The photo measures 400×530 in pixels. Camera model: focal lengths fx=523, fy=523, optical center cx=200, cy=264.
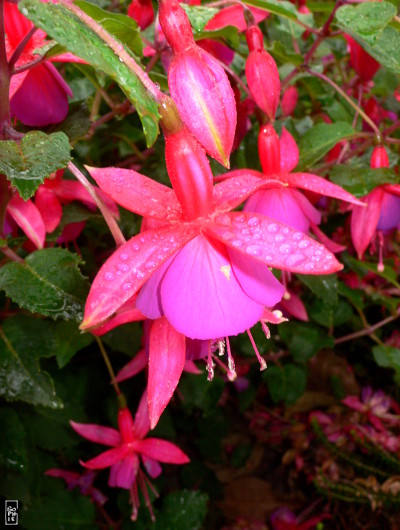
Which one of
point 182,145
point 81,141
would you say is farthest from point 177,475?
point 182,145

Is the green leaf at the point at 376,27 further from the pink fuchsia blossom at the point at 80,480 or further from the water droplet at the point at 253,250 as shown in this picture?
the pink fuchsia blossom at the point at 80,480

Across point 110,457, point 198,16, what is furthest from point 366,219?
point 110,457

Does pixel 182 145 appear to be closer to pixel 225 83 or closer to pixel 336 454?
pixel 225 83

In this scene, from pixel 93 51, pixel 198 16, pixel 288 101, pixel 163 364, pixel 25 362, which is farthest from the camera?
pixel 288 101

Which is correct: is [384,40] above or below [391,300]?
above

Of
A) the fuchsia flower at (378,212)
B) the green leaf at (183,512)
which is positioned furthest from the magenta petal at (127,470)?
the fuchsia flower at (378,212)

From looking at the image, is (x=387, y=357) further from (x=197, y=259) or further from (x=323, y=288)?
(x=197, y=259)
